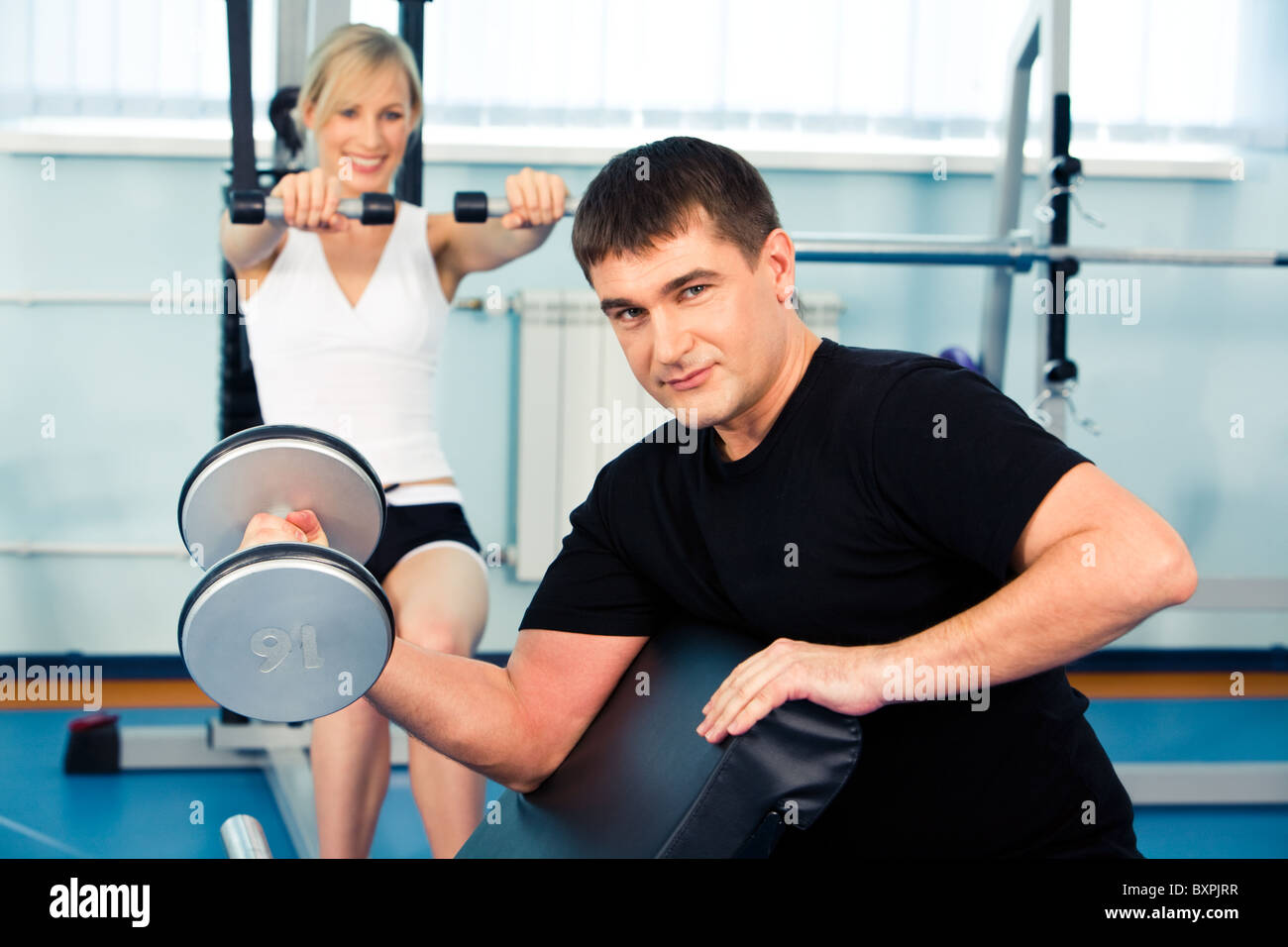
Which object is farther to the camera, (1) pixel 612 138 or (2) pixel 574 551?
(1) pixel 612 138

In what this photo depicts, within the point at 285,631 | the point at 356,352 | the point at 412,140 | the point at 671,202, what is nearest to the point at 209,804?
the point at 356,352

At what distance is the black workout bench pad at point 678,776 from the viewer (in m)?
0.86

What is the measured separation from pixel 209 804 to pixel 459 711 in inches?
60.1

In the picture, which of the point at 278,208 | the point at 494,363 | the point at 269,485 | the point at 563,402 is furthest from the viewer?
the point at 494,363

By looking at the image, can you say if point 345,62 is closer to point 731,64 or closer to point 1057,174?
point 1057,174

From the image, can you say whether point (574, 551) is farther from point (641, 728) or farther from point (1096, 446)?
point (1096, 446)

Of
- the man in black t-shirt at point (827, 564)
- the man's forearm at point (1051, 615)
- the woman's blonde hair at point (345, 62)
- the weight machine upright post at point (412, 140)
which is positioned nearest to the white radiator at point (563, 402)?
the weight machine upright post at point (412, 140)

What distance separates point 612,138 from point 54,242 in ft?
5.36

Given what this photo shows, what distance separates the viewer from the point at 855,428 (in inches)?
41.9

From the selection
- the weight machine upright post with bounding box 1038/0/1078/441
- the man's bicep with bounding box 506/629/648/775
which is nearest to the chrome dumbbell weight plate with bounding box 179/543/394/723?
the man's bicep with bounding box 506/629/648/775

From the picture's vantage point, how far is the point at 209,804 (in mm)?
2389

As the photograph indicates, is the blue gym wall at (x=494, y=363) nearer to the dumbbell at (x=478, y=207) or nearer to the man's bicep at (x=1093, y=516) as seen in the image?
the dumbbell at (x=478, y=207)

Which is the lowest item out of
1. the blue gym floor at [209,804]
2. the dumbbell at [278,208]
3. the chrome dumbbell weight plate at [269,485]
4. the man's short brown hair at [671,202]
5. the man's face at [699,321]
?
the blue gym floor at [209,804]
